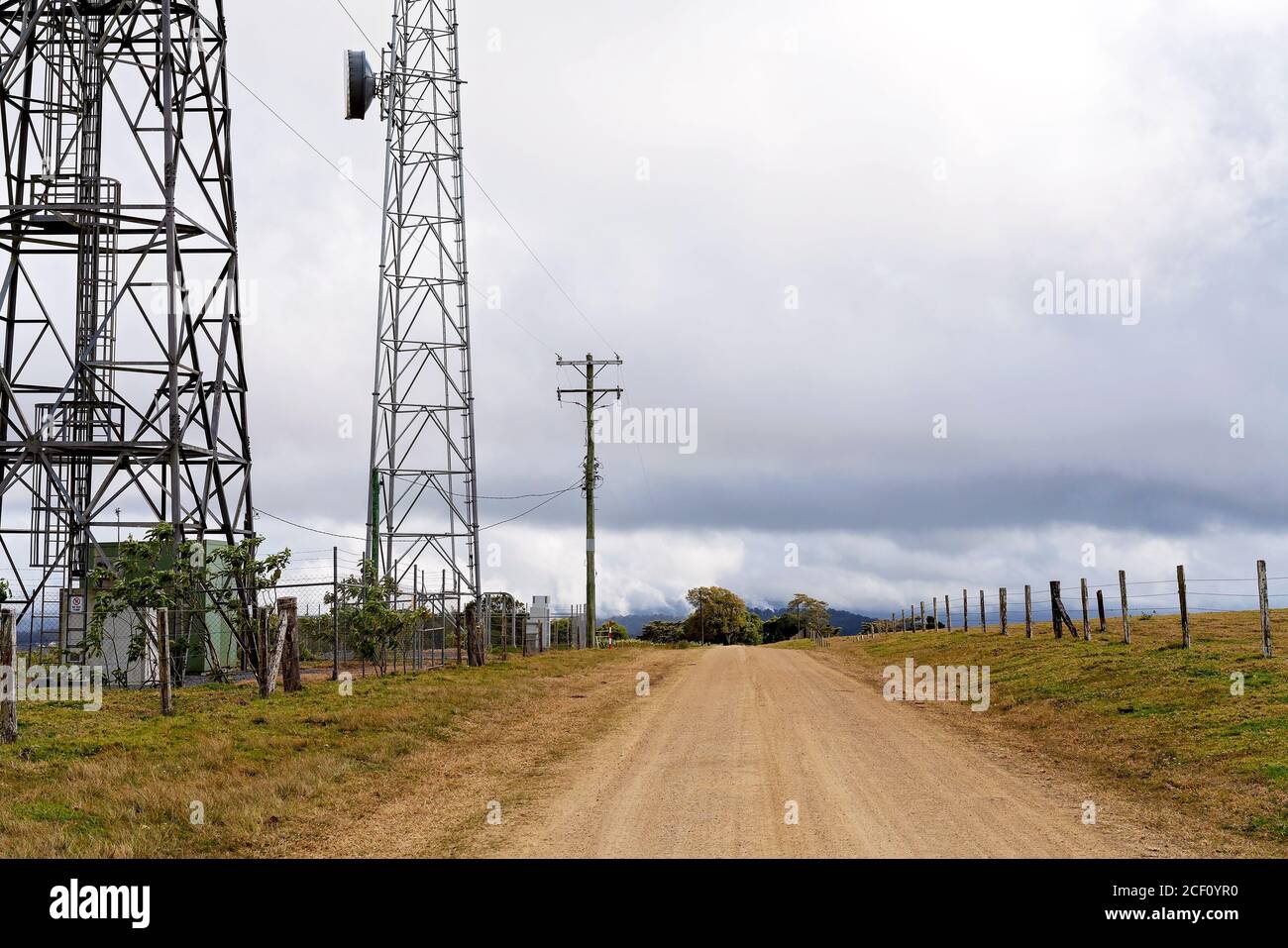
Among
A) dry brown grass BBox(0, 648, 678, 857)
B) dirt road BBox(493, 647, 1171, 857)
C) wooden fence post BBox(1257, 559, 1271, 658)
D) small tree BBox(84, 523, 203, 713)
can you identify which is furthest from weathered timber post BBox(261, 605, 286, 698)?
wooden fence post BBox(1257, 559, 1271, 658)

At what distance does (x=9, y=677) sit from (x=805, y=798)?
10.2 m

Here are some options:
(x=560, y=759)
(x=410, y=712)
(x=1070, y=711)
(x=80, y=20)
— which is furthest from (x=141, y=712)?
(x=80, y=20)

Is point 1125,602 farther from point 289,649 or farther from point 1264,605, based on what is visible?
point 289,649

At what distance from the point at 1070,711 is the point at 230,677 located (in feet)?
64.2

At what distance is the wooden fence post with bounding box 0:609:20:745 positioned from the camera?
14.1 m

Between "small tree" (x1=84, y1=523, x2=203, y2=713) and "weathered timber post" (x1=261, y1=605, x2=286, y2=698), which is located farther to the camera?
"small tree" (x1=84, y1=523, x2=203, y2=713)

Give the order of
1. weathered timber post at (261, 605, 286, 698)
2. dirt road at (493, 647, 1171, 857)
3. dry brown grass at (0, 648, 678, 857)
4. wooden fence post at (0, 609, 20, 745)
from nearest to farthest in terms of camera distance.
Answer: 1. dirt road at (493, 647, 1171, 857)
2. dry brown grass at (0, 648, 678, 857)
3. wooden fence post at (0, 609, 20, 745)
4. weathered timber post at (261, 605, 286, 698)

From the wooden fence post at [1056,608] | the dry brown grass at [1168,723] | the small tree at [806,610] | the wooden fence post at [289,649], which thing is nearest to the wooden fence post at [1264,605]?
the dry brown grass at [1168,723]

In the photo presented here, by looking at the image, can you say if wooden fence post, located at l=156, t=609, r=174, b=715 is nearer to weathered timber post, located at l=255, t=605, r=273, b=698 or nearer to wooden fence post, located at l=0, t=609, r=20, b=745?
weathered timber post, located at l=255, t=605, r=273, b=698

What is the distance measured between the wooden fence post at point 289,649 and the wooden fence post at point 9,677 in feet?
23.6

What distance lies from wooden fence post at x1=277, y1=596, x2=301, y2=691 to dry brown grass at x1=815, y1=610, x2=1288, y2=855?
12.8 metres

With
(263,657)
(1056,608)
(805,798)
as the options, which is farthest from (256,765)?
(1056,608)

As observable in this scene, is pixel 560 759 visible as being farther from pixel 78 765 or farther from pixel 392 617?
pixel 392 617

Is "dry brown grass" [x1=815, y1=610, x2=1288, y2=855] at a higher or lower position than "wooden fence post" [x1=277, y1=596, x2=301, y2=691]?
lower
